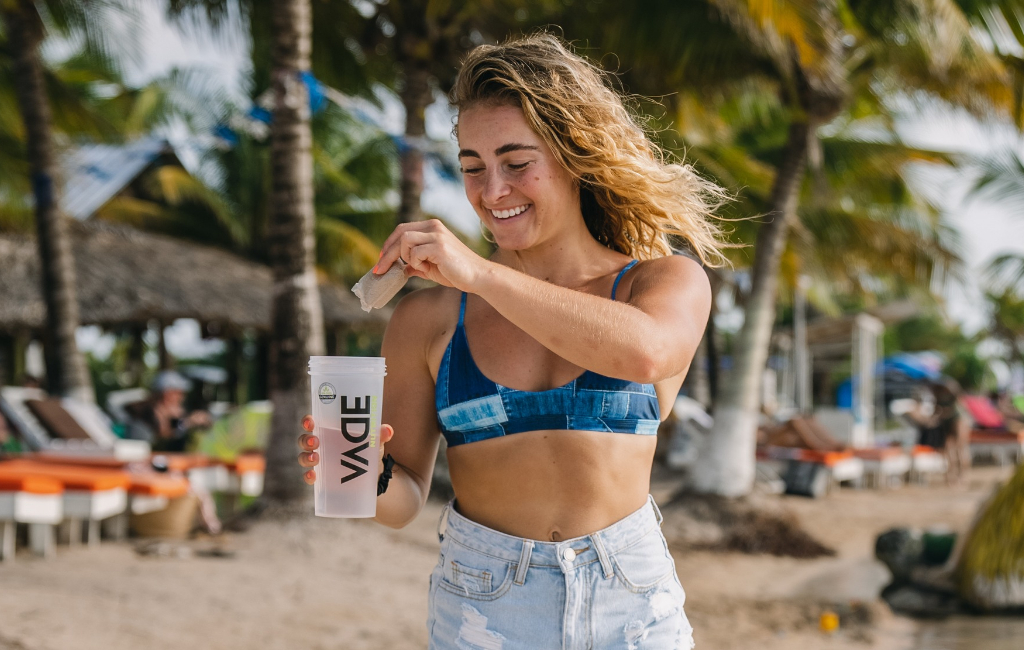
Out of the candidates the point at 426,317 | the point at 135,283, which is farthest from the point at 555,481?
the point at 135,283

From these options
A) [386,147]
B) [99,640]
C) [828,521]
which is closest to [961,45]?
[828,521]

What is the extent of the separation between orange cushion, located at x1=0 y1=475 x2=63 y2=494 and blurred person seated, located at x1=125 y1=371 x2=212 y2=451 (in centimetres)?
362

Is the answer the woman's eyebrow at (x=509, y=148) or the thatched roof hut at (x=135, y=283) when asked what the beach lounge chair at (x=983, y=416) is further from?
the woman's eyebrow at (x=509, y=148)

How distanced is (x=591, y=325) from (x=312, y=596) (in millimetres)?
5193

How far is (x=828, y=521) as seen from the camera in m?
11.4

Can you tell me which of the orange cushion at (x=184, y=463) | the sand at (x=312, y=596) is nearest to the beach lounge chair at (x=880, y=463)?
the sand at (x=312, y=596)

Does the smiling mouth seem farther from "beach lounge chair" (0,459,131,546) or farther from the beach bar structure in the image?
the beach bar structure

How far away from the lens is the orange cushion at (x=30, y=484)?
246 inches

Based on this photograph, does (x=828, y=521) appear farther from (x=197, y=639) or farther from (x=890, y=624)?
(x=197, y=639)

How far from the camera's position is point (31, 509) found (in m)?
6.39

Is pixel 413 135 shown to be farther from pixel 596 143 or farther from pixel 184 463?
pixel 596 143

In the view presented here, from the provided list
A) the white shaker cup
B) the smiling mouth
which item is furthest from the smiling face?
the white shaker cup

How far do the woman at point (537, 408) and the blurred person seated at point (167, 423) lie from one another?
29.5 ft

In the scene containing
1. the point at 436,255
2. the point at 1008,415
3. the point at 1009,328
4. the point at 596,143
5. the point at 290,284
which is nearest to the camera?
the point at 436,255
